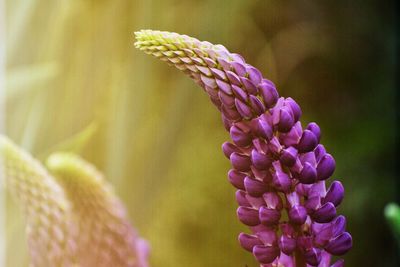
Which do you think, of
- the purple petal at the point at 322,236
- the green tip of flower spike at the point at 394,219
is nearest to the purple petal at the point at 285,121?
the purple petal at the point at 322,236

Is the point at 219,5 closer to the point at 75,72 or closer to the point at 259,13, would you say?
the point at 259,13

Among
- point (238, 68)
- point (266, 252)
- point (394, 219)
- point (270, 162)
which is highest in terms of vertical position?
point (238, 68)

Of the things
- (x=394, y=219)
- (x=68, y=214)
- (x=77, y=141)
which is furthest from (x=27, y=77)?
(x=394, y=219)

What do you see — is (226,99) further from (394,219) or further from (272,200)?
(394,219)

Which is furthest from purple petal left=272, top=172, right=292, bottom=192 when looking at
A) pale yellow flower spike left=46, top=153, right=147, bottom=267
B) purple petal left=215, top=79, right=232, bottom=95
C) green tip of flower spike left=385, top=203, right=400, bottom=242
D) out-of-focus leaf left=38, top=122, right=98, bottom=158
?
green tip of flower spike left=385, top=203, right=400, bottom=242

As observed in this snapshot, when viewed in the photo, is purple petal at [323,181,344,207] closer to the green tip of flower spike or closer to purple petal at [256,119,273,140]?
purple petal at [256,119,273,140]

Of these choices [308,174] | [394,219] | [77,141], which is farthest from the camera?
[394,219]

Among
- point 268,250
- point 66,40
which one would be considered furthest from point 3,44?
point 268,250
